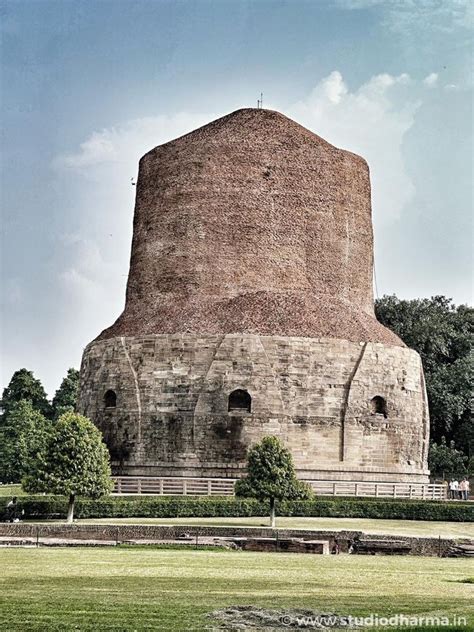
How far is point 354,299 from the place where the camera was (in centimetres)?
4731

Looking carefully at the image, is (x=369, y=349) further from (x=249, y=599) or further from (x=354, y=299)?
(x=249, y=599)

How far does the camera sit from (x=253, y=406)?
135 ft

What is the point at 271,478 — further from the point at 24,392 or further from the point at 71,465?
the point at 24,392

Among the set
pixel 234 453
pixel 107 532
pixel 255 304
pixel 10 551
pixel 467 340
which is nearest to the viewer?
pixel 10 551

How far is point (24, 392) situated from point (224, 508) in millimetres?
44928

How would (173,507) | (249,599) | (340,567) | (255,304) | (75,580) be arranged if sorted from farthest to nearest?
(255,304) → (173,507) → (340,567) → (75,580) → (249,599)

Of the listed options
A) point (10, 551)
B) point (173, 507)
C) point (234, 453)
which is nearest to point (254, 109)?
point (234, 453)

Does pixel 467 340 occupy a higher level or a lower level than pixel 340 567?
higher

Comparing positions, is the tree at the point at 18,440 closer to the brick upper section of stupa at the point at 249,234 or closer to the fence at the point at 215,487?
the brick upper section of stupa at the point at 249,234

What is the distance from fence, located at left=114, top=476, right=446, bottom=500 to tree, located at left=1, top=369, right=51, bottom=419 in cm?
3612

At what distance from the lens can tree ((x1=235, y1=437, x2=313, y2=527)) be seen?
3027 cm

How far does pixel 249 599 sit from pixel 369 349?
3124 cm

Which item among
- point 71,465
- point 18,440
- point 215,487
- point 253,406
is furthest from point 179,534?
point 18,440

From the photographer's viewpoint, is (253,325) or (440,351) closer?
(253,325)
